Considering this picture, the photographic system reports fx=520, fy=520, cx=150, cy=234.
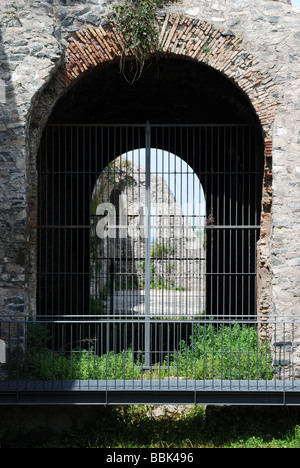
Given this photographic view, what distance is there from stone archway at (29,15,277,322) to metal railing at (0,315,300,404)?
31.7 inches

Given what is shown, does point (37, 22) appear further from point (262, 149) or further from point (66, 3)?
A: point (262, 149)

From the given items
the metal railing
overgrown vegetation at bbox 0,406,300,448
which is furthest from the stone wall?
overgrown vegetation at bbox 0,406,300,448

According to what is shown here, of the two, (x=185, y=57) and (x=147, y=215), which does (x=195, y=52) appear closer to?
(x=185, y=57)

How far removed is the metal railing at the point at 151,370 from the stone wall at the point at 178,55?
0.37m

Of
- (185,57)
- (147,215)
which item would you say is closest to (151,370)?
(147,215)

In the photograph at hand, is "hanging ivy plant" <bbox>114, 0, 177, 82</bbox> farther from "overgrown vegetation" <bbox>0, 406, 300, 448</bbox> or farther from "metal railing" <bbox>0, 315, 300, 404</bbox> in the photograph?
"overgrown vegetation" <bbox>0, 406, 300, 448</bbox>

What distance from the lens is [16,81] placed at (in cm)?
682

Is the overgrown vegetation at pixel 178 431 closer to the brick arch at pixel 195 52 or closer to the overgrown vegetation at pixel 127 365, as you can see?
the overgrown vegetation at pixel 127 365

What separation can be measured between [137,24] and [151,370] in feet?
14.8

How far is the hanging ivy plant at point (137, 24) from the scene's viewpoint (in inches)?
276

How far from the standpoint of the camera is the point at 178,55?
7.20 m

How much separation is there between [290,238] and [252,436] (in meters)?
2.52

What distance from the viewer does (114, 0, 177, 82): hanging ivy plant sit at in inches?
276

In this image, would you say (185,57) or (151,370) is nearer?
(151,370)
